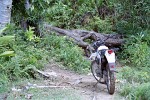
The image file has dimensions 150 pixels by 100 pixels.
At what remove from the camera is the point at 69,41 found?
10555mm

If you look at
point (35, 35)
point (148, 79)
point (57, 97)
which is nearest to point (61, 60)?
point (35, 35)

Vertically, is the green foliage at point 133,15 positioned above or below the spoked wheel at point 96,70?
above

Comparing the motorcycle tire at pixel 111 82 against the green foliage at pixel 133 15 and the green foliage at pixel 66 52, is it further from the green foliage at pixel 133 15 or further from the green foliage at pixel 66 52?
the green foliage at pixel 133 15

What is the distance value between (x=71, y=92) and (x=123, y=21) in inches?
258

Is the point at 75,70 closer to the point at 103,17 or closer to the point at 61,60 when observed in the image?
the point at 61,60

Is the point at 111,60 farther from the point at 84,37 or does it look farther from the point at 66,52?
the point at 84,37

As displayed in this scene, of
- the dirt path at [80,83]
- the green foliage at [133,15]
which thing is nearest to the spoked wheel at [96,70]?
the dirt path at [80,83]

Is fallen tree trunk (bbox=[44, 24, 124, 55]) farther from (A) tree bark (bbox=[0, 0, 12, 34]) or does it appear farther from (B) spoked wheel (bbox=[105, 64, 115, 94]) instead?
(B) spoked wheel (bbox=[105, 64, 115, 94])

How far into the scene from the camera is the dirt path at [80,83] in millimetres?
5963

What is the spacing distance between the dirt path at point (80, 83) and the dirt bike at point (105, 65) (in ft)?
0.55

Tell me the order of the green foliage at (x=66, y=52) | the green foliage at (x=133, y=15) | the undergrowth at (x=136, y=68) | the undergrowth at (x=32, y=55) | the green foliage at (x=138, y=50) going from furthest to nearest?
the green foliage at (x=133, y=15) → the green foliage at (x=138, y=50) → the green foliage at (x=66, y=52) → the undergrowth at (x=32, y=55) → the undergrowth at (x=136, y=68)

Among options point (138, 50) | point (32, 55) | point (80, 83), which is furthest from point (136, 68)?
point (32, 55)

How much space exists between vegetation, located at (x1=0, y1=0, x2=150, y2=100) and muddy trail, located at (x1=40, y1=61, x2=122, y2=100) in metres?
0.31

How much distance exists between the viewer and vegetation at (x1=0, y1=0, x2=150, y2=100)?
6.59m
